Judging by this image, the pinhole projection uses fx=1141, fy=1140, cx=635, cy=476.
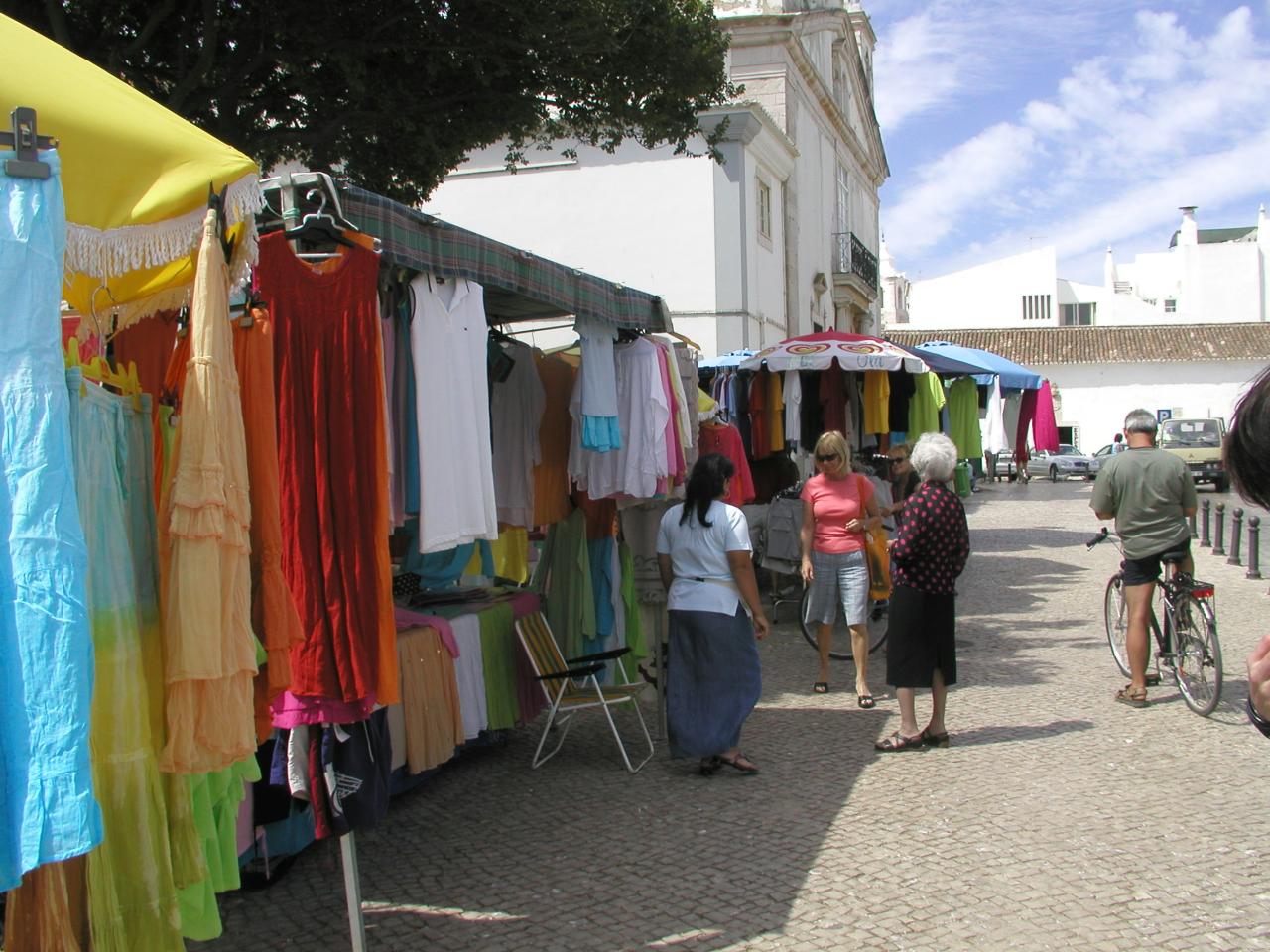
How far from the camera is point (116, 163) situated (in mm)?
2822

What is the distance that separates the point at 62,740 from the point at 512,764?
4492 mm

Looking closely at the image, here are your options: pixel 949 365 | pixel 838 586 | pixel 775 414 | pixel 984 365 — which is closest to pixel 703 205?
pixel 984 365

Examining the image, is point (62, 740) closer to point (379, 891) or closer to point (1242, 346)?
point (379, 891)

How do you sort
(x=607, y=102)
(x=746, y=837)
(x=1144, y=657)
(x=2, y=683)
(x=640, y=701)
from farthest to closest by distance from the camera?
(x=607, y=102) → (x=640, y=701) → (x=1144, y=657) → (x=746, y=837) → (x=2, y=683)

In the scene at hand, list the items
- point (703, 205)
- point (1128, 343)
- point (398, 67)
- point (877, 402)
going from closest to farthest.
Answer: point (398, 67), point (877, 402), point (703, 205), point (1128, 343)

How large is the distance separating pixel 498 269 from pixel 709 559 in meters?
2.15

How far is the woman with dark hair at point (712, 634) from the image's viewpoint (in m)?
6.29

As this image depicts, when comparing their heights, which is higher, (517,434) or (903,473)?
(517,434)

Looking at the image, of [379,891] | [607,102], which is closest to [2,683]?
[379,891]

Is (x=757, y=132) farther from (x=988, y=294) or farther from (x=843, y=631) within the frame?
(x=988, y=294)

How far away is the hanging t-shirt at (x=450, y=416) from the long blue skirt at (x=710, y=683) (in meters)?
1.97

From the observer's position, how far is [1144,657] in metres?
7.63

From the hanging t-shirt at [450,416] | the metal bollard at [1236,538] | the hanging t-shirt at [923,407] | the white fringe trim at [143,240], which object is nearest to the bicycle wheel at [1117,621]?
the hanging t-shirt at [923,407]

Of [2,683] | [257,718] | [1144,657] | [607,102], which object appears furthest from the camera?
[607,102]
